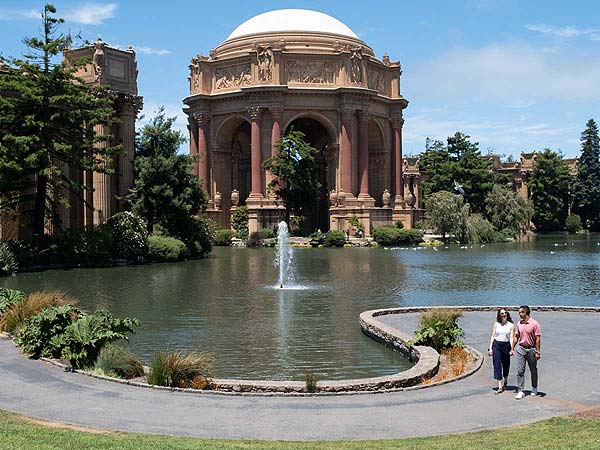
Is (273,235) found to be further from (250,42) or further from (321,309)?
(321,309)

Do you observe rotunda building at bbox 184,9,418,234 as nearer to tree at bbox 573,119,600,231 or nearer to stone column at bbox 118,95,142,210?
stone column at bbox 118,95,142,210

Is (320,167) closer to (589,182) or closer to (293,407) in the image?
(589,182)

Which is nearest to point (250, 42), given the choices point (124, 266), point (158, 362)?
point (124, 266)

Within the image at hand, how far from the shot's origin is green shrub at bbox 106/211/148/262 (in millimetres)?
39188

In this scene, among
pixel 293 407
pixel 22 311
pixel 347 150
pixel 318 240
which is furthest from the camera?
pixel 347 150

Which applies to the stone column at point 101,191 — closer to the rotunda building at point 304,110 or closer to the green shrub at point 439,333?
the rotunda building at point 304,110

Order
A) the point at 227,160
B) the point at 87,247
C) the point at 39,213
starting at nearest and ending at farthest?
the point at 39,213 → the point at 87,247 → the point at 227,160

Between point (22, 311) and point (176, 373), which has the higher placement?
point (22, 311)

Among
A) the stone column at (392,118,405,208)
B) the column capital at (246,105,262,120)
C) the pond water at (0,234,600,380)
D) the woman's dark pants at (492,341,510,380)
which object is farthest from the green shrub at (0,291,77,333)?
the stone column at (392,118,405,208)

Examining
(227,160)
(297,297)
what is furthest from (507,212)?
(297,297)

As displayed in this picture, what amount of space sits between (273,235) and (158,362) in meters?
54.2

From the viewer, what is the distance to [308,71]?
70.6m

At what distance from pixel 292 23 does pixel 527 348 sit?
67.3 m

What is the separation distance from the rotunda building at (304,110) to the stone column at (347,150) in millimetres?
94
